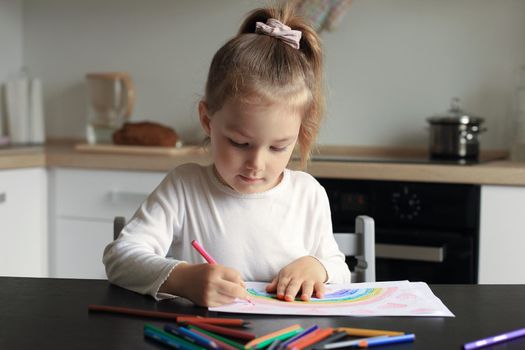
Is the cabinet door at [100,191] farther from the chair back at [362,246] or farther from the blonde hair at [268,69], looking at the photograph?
the blonde hair at [268,69]

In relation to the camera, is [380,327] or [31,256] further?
[31,256]

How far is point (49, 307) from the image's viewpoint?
41.7 inches

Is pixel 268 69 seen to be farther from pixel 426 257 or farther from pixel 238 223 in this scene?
pixel 426 257

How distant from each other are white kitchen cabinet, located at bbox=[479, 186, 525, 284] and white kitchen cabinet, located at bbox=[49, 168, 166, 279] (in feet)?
3.42

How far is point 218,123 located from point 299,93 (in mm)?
140

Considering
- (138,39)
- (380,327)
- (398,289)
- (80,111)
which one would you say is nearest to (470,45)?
(138,39)

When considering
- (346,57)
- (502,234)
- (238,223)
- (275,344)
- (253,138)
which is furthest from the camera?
(346,57)

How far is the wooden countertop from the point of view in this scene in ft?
7.42

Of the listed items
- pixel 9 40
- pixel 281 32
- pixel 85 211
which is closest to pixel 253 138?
pixel 281 32

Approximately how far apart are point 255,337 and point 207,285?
160 mm

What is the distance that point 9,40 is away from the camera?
3332mm

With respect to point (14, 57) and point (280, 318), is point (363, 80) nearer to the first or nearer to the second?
point (14, 57)

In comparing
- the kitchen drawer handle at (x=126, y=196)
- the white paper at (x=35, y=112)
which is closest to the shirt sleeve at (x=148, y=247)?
the kitchen drawer handle at (x=126, y=196)

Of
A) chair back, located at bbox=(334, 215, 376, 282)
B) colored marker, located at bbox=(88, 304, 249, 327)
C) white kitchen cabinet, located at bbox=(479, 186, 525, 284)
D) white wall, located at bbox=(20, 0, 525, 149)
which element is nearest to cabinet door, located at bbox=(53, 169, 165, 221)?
white wall, located at bbox=(20, 0, 525, 149)
